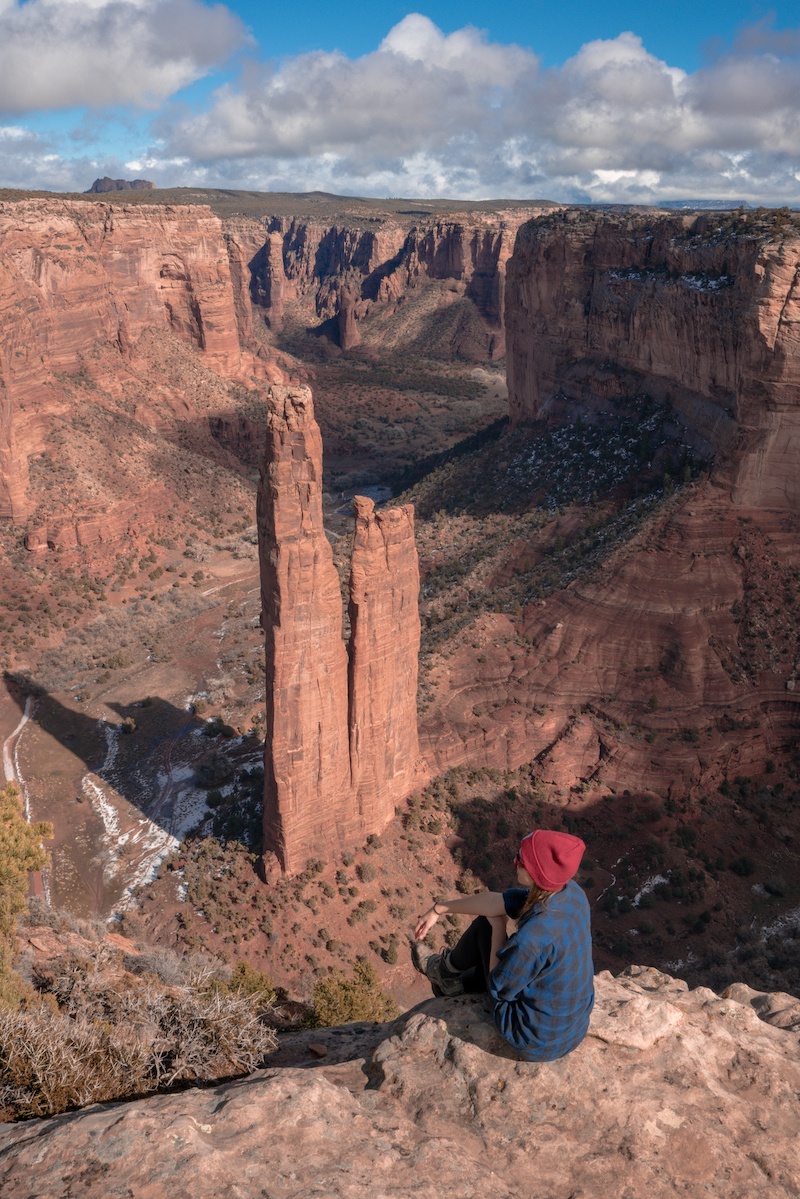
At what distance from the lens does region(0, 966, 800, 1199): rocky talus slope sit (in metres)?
7.63

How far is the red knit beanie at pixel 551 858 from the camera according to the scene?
840 centimetres

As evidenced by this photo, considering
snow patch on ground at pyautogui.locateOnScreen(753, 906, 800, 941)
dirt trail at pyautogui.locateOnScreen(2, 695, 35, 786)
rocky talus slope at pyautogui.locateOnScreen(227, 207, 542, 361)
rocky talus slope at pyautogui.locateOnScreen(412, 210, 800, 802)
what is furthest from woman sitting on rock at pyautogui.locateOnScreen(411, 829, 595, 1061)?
rocky talus slope at pyautogui.locateOnScreen(227, 207, 542, 361)

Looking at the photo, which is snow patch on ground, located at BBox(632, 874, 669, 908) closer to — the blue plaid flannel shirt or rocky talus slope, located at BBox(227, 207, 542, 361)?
the blue plaid flannel shirt

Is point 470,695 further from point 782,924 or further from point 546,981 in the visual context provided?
point 546,981

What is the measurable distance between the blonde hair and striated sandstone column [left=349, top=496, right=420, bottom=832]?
1917 centimetres

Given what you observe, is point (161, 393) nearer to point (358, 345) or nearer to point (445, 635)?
point (445, 635)

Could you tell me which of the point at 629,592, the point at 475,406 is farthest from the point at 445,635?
the point at 475,406

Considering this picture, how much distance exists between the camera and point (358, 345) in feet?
484

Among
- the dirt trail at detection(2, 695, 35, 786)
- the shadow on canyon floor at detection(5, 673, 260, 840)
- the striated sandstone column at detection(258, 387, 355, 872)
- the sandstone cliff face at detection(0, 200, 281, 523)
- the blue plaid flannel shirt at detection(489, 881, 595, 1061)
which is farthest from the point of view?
the sandstone cliff face at detection(0, 200, 281, 523)

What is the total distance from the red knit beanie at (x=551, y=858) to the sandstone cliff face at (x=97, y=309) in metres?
59.2

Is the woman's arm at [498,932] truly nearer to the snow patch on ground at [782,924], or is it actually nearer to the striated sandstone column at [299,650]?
the striated sandstone column at [299,650]

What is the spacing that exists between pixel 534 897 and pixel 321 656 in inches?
759

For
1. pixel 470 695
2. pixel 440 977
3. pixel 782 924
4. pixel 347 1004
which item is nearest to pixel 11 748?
pixel 470 695

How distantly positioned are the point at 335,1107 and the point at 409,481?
78.6 meters
